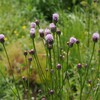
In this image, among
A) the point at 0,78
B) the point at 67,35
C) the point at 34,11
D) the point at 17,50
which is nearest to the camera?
the point at 0,78

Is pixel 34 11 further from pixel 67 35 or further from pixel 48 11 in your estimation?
pixel 67 35

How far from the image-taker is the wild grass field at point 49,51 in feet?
6.94

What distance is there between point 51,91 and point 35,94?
49.3 inches

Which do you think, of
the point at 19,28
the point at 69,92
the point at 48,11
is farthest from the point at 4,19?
the point at 69,92

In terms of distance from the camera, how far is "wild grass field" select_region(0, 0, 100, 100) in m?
2.11

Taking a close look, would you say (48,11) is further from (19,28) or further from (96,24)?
(96,24)

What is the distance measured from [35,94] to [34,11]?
84.3 inches

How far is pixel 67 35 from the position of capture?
139 inches

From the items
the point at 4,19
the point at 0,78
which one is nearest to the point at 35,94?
the point at 0,78

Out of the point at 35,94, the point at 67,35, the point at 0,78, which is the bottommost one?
the point at 35,94

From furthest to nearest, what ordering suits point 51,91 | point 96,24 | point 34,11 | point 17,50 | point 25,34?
point 34,11 → point 25,34 → point 96,24 → point 17,50 → point 51,91

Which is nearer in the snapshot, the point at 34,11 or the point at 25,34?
the point at 25,34

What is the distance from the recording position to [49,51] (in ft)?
6.23

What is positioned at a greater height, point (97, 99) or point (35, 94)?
point (97, 99)
